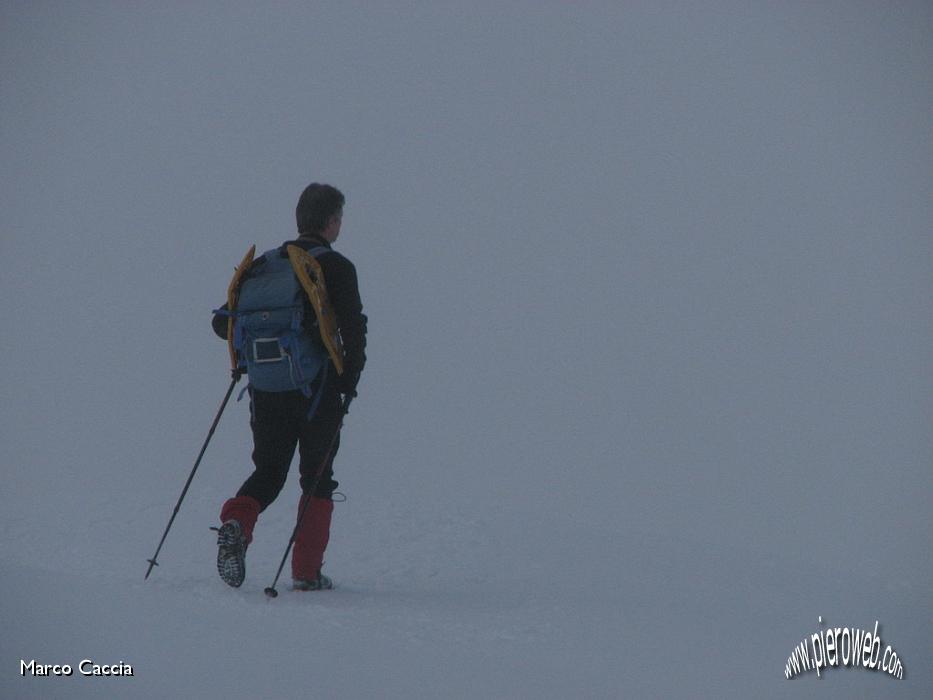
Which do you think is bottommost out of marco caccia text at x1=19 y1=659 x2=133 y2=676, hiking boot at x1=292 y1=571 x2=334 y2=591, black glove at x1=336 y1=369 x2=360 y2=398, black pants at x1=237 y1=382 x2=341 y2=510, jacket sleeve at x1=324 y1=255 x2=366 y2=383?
marco caccia text at x1=19 y1=659 x2=133 y2=676

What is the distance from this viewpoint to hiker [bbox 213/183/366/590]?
4.30 m

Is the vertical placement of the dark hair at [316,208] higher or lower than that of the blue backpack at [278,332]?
higher

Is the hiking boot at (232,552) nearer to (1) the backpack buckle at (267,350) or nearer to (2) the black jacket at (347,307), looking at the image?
(1) the backpack buckle at (267,350)

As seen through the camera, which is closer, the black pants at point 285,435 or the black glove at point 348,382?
the black pants at point 285,435

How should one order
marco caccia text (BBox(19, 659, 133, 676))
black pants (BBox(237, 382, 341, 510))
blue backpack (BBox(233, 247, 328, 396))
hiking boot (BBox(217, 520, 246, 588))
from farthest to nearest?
black pants (BBox(237, 382, 341, 510))
blue backpack (BBox(233, 247, 328, 396))
hiking boot (BBox(217, 520, 246, 588))
marco caccia text (BBox(19, 659, 133, 676))

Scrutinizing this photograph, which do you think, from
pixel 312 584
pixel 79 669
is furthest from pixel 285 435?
pixel 79 669

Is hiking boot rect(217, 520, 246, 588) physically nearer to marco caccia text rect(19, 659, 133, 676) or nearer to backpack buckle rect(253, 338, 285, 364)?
backpack buckle rect(253, 338, 285, 364)

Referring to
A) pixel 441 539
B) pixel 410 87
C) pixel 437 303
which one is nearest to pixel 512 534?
pixel 441 539

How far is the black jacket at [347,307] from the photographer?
439cm

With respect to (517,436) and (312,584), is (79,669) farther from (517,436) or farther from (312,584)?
(517,436)

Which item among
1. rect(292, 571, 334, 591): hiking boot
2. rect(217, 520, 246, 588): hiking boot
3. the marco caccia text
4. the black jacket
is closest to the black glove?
the black jacket

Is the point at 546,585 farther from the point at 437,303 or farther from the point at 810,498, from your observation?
the point at 437,303

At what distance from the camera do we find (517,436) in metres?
26.2

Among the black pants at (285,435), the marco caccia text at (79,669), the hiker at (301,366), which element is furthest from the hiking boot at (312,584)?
the marco caccia text at (79,669)
